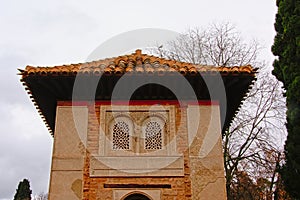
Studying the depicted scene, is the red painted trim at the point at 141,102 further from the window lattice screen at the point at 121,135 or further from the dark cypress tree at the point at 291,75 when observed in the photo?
the dark cypress tree at the point at 291,75

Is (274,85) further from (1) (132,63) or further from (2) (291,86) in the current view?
(1) (132,63)

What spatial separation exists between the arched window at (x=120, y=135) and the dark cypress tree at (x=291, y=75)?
12.6 feet

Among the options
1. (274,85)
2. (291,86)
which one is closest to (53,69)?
(291,86)

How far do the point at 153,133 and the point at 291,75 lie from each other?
3595 mm

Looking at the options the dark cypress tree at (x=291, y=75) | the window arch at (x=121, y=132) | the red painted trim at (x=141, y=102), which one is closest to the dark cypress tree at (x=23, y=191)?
the red painted trim at (x=141, y=102)

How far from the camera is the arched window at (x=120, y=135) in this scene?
797 centimetres

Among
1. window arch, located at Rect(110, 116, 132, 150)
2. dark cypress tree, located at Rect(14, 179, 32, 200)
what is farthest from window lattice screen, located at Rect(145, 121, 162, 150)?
dark cypress tree, located at Rect(14, 179, 32, 200)

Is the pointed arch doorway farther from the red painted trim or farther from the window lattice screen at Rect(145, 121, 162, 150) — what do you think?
the red painted trim

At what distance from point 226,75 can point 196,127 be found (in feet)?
4.17

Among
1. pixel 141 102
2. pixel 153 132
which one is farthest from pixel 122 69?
pixel 153 132

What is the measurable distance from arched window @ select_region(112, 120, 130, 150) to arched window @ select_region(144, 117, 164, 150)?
40cm

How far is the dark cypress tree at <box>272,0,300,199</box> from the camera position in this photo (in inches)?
342

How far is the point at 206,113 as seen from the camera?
26.9ft

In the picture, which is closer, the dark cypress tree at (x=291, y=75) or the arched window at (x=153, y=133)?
Answer: the arched window at (x=153, y=133)
